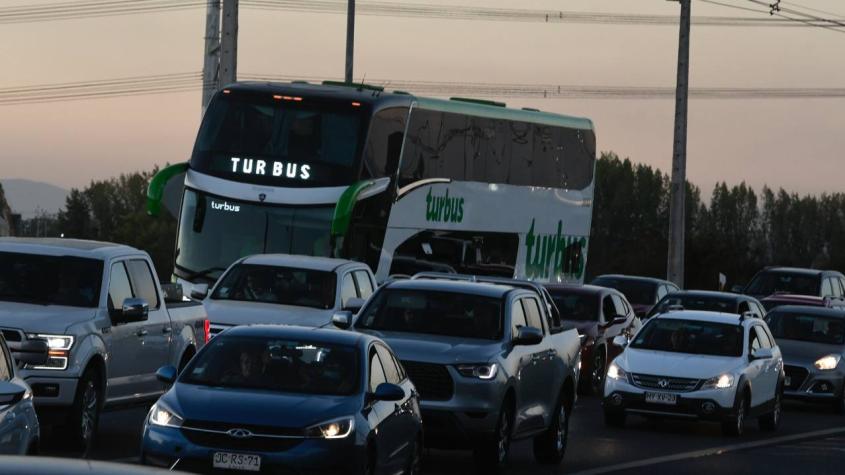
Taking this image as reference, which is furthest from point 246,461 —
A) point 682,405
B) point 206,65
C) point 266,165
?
point 206,65

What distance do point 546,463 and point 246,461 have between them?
21.2 feet

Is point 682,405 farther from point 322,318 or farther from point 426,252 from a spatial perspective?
point 426,252

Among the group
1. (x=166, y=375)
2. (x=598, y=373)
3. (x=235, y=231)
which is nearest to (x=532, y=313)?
(x=166, y=375)

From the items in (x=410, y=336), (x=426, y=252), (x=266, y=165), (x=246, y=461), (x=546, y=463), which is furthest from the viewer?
(x=426, y=252)

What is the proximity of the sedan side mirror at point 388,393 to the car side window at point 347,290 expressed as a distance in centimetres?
1003

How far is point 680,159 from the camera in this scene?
51.1 meters

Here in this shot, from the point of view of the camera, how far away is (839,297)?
157 feet

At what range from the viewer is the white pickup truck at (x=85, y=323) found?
16.8m

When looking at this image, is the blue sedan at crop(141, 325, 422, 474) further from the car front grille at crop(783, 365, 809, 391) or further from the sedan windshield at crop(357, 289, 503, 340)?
the car front grille at crop(783, 365, 809, 391)

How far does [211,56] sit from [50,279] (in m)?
17.7

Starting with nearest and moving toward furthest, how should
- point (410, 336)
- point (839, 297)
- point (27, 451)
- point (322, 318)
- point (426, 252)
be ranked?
point (27, 451) → point (410, 336) → point (322, 318) → point (426, 252) → point (839, 297)

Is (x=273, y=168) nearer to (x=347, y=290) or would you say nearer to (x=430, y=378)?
(x=347, y=290)

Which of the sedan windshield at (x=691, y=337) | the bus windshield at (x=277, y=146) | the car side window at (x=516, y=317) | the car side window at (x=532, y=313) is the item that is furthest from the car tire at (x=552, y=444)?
the bus windshield at (x=277, y=146)

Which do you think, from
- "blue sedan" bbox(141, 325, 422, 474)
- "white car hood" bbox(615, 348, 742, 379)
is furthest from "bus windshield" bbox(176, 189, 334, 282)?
"blue sedan" bbox(141, 325, 422, 474)
